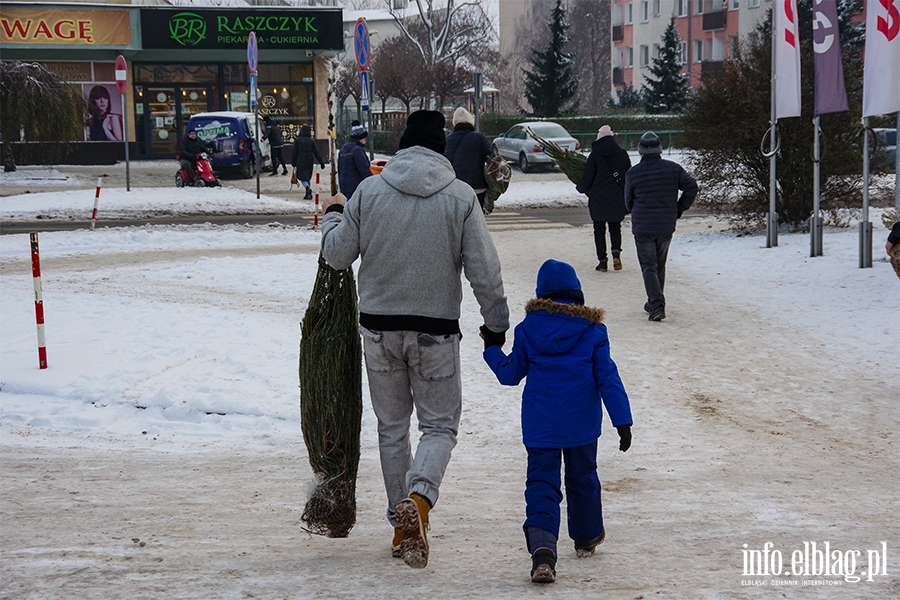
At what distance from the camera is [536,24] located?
9575cm

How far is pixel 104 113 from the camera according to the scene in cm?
3472

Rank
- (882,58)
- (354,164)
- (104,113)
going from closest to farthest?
(882,58) < (354,164) < (104,113)

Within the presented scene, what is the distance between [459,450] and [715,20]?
2344 inches

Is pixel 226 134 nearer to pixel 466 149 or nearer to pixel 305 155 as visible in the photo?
pixel 305 155

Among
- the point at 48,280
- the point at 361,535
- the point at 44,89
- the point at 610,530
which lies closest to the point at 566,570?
the point at 610,530

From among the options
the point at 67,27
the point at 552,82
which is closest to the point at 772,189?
the point at 67,27

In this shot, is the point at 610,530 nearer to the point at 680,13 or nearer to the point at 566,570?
the point at 566,570

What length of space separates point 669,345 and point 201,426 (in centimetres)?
425

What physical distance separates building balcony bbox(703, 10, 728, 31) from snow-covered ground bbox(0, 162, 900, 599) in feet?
170

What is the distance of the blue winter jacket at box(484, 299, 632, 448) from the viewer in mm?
4230

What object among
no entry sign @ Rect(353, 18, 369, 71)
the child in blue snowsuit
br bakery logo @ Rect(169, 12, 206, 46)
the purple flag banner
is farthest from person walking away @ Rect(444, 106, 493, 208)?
br bakery logo @ Rect(169, 12, 206, 46)

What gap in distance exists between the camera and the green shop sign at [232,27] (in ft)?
112

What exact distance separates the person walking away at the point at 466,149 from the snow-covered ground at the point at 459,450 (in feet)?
4.86

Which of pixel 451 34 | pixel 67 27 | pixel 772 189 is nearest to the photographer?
pixel 772 189
